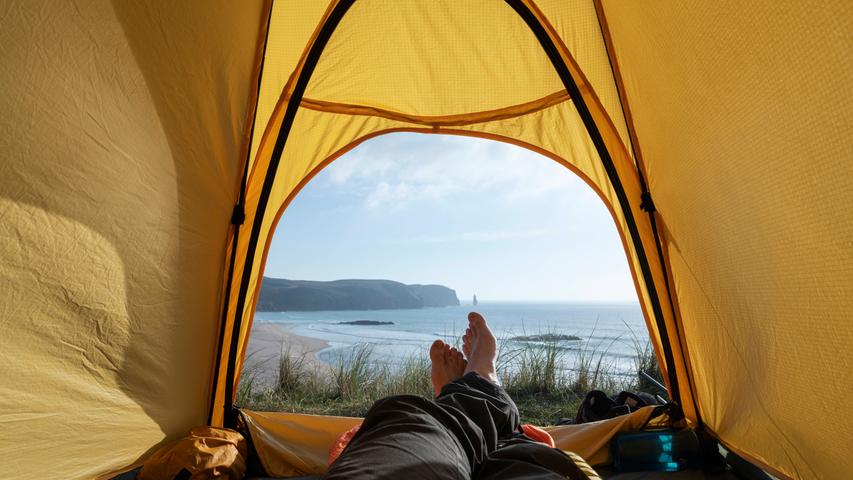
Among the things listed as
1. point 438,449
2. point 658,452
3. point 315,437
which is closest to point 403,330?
point 315,437

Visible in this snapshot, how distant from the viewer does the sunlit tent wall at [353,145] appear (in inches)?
34.4

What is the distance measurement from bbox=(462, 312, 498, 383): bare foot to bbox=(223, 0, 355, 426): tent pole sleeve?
867 millimetres

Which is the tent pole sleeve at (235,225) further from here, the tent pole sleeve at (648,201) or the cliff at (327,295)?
the cliff at (327,295)

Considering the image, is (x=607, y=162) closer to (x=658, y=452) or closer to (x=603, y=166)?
(x=603, y=166)

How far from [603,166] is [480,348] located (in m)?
0.85

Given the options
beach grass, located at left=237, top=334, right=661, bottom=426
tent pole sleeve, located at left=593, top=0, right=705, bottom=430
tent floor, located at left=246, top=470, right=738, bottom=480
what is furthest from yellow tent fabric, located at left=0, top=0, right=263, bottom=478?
beach grass, located at left=237, top=334, right=661, bottom=426

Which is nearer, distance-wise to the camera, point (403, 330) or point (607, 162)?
point (607, 162)

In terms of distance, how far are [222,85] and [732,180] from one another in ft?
4.56

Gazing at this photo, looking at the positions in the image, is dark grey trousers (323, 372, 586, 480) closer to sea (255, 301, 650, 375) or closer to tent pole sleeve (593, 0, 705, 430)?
tent pole sleeve (593, 0, 705, 430)

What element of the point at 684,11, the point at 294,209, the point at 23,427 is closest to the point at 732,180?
the point at 684,11

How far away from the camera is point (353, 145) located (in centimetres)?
202

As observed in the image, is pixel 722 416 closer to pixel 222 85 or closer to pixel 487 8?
pixel 487 8

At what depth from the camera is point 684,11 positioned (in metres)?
1.07

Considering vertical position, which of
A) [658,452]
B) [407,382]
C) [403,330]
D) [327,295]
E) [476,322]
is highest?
[327,295]
